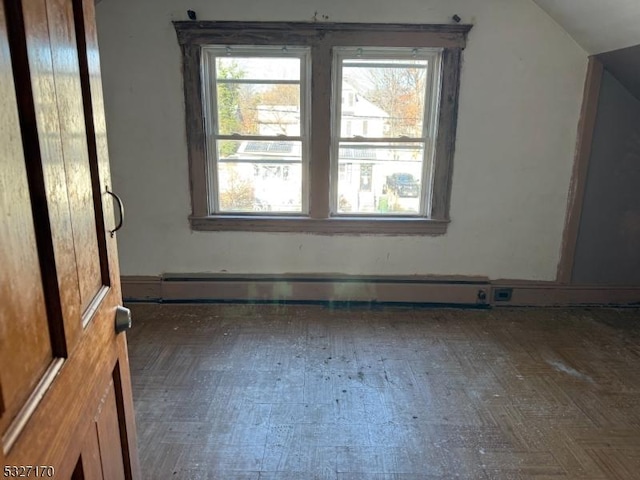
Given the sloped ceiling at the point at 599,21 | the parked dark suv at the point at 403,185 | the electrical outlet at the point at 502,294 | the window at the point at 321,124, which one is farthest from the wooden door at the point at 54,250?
the electrical outlet at the point at 502,294

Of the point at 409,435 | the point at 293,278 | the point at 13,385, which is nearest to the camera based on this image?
the point at 13,385

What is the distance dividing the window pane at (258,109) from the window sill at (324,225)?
0.64 meters

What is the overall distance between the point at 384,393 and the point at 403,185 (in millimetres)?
1589

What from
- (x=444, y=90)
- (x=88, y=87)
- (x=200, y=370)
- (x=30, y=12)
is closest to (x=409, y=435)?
(x=200, y=370)

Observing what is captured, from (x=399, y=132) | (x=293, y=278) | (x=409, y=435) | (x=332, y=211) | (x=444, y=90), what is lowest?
(x=409, y=435)

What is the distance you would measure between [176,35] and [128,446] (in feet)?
8.59

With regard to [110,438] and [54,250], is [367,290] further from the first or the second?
[54,250]

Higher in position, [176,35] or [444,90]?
[176,35]

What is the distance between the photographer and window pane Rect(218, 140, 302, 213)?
10.4ft

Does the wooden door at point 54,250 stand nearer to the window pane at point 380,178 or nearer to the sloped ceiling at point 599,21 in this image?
the window pane at point 380,178

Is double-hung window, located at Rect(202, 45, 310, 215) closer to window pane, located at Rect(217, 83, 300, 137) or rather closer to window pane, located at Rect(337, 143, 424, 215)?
window pane, located at Rect(217, 83, 300, 137)

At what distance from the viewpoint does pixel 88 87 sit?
983 mm

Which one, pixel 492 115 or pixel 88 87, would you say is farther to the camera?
pixel 492 115

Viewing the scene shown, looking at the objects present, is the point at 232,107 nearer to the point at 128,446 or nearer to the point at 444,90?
the point at 444,90
